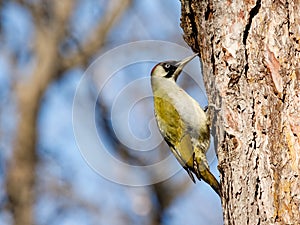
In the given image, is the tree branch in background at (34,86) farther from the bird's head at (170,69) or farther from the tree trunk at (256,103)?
the tree trunk at (256,103)

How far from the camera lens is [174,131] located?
4027mm

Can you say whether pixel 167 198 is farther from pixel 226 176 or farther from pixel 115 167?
pixel 226 176

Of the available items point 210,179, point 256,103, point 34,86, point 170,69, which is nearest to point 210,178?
point 210,179

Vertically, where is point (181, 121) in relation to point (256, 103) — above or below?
below

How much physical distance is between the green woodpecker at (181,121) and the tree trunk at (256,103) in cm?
56

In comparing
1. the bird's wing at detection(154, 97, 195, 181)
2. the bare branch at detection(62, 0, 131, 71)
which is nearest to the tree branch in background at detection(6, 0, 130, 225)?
the bare branch at detection(62, 0, 131, 71)

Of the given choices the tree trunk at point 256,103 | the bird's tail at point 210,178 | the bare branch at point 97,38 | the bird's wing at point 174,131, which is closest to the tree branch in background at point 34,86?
the bare branch at point 97,38

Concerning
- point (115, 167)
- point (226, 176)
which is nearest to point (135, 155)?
point (115, 167)

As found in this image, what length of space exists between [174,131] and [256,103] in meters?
1.10

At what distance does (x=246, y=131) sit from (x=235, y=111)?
0.37ft

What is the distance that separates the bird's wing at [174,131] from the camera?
12.7ft

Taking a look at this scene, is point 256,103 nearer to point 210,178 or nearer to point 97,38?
point 210,178

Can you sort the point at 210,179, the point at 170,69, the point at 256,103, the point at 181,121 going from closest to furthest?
the point at 256,103 → the point at 210,179 → the point at 181,121 → the point at 170,69

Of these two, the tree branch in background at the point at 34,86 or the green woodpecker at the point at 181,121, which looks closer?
the green woodpecker at the point at 181,121
